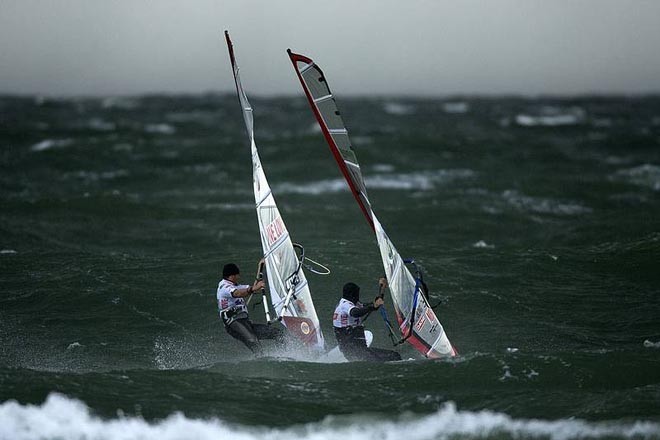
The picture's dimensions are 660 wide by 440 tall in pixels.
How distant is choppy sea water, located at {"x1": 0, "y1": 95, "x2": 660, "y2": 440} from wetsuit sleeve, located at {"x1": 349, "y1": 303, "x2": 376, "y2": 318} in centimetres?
78

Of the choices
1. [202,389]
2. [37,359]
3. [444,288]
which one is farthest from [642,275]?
[37,359]

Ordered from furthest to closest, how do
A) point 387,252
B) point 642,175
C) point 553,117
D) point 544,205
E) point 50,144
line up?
point 553,117 → point 50,144 → point 642,175 → point 544,205 → point 387,252

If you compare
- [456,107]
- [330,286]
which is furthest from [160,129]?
[330,286]

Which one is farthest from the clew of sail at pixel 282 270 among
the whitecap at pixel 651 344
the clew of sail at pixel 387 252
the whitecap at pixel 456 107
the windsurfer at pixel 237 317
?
the whitecap at pixel 456 107

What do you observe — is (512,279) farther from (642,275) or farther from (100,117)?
(100,117)

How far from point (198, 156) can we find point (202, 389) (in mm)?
25714

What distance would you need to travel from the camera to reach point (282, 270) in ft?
48.7

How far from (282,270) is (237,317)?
95cm

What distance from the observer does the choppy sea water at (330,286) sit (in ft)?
41.2

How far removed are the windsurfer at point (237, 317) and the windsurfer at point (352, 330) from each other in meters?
1.04

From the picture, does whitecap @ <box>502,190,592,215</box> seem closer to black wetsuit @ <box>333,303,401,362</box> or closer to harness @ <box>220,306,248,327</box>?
black wetsuit @ <box>333,303,401,362</box>

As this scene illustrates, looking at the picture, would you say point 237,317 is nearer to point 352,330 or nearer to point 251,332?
point 251,332

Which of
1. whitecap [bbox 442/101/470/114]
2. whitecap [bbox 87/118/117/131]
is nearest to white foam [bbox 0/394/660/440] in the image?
whitecap [bbox 87/118/117/131]

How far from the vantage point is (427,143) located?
136ft
